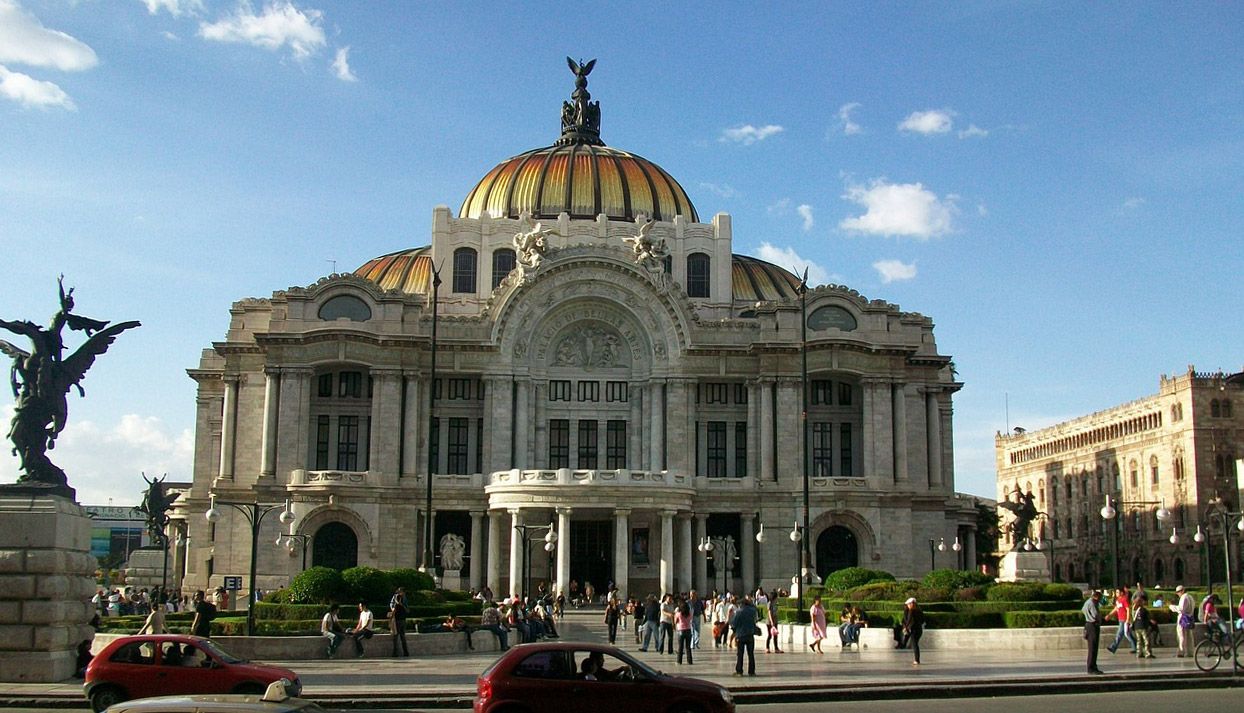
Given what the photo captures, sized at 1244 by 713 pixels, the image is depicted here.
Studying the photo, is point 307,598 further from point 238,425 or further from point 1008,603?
point 238,425

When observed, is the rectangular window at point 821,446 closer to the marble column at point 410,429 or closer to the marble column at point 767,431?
the marble column at point 767,431

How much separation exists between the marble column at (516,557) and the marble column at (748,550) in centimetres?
1326

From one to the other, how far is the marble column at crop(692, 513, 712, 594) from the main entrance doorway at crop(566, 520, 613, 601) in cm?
497

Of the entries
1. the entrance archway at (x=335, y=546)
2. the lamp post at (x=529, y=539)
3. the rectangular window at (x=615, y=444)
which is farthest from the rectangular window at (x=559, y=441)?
the entrance archway at (x=335, y=546)

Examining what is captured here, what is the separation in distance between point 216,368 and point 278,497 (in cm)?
1872

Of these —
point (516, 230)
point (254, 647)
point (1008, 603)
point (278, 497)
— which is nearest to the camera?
point (254, 647)

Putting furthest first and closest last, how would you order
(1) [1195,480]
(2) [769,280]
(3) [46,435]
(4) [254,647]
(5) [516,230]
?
1. (1) [1195,480]
2. (2) [769,280]
3. (5) [516,230]
4. (4) [254,647]
5. (3) [46,435]

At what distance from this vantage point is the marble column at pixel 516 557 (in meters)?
70.2

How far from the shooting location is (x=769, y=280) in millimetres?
92938

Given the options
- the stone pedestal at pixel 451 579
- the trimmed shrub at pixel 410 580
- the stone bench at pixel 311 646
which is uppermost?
the trimmed shrub at pixel 410 580

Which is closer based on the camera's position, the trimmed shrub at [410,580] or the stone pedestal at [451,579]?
the trimmed shrub at [410,580]

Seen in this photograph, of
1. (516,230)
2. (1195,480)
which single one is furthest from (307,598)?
(1195,480)

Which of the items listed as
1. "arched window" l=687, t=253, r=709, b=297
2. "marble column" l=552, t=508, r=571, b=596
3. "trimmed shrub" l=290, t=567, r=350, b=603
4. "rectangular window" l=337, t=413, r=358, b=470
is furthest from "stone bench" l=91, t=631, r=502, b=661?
"arched window" l=687, t=253, r=709, b=297

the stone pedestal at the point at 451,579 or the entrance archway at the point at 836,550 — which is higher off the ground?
the entrance archway at the point at 836,550
